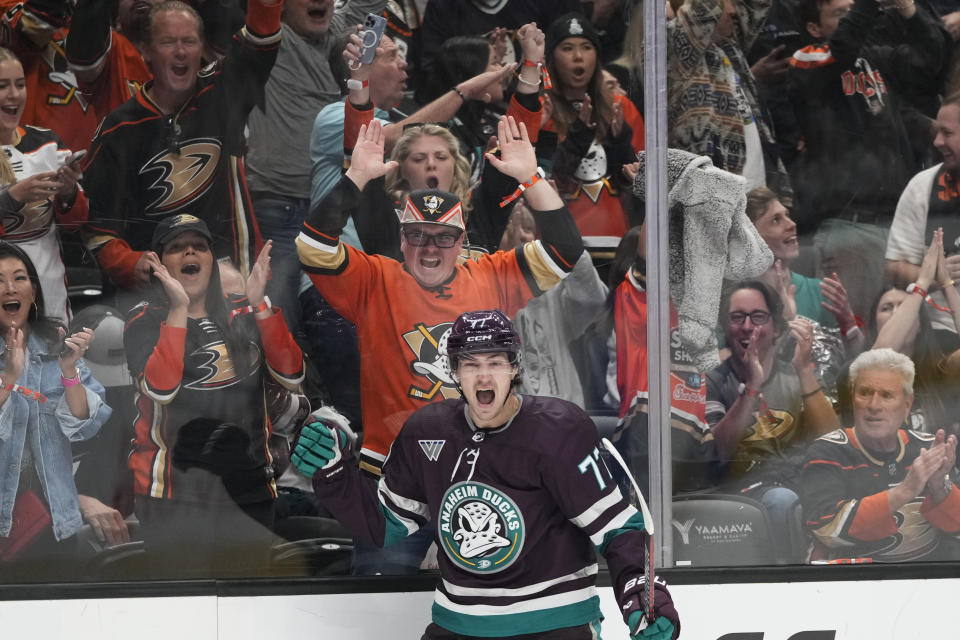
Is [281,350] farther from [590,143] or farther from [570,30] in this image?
[570,30]

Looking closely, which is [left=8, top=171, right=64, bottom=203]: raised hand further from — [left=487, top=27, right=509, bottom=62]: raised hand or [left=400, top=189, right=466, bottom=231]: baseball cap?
[left=487, top=27, right=509, bottom=62]: raised hand

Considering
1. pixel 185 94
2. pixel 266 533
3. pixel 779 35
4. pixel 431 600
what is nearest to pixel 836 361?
pixel 779 35

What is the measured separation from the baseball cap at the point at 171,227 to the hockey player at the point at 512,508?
0.83 meters

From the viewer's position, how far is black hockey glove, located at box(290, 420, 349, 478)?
2439 mm

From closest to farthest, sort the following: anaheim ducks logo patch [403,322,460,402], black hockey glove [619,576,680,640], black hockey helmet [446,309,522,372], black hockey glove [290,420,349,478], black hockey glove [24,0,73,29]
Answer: black hockey glove [619,576,680,640]
black hockey helmet [446,309,522,372]
black hockey glove [290,420,349,478]
black hockey glove [24,0,73,29]
anaheim ducks logo patch [403,322,460,402]

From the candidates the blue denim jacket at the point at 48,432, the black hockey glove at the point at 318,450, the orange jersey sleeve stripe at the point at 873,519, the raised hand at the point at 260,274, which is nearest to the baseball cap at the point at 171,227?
the raised hand at the point at 260,274

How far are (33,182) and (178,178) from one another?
15.9 inches

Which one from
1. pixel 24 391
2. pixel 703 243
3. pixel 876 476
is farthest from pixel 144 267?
pixel 876 476

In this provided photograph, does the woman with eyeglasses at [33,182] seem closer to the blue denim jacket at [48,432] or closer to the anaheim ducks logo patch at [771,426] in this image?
the blue denim jacket at [48,432]

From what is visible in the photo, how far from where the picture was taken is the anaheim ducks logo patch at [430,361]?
2904 millimetres

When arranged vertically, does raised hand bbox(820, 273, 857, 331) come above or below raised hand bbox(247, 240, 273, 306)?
above

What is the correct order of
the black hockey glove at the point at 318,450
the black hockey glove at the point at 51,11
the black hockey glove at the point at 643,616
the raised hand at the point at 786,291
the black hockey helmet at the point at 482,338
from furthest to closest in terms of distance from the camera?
the raised hand at the point at 786,291
the black hockey glove at the point at 51,11
the black hockey glove at the point at 318,450
the black hockey helmet at the point at 482,338
the black hockey glove at the point at 643,616

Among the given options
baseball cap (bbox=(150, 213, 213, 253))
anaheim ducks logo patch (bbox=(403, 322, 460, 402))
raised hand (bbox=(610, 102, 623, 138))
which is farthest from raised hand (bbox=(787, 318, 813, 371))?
baseball cap (bbox=(150, 213, 213, 253))

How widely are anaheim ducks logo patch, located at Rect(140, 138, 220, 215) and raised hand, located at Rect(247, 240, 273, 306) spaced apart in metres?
0.24
